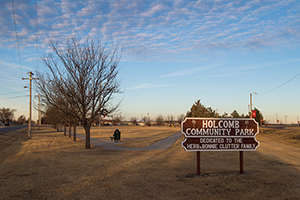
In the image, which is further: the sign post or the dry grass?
the sign post

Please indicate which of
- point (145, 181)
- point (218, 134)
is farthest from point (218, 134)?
point (145, 181)

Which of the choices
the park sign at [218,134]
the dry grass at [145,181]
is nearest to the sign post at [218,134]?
the park sign at [218,134]

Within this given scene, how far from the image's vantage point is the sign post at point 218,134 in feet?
29.9

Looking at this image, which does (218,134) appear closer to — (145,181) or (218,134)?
(218,134)

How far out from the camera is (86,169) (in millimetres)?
9805

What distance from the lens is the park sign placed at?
912 cm

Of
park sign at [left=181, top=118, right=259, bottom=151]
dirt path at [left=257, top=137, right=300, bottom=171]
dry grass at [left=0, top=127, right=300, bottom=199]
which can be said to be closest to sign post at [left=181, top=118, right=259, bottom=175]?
park sign at [left=181, top=118, right=259, bottom=151]

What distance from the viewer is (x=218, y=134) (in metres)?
9.27

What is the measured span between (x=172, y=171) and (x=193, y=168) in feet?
3.78

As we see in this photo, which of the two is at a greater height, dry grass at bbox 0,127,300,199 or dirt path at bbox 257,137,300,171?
dry grass at bbox 0,127,300,199

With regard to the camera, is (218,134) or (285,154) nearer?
(218,134)

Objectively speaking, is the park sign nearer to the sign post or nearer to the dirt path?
the sign post

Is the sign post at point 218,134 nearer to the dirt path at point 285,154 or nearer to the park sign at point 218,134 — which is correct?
the park sign at point 218,134

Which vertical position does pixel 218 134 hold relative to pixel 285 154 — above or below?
above
